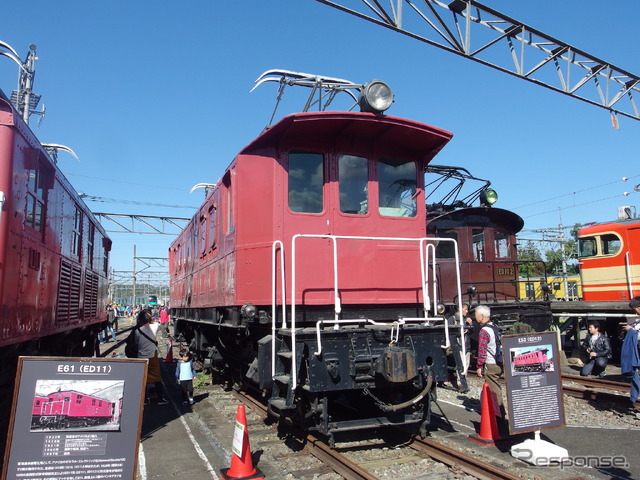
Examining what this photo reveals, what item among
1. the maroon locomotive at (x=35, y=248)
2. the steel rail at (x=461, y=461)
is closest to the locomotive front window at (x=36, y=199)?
the maroon locomotive at (x=35, y=248)

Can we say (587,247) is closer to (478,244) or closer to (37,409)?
(478,244)

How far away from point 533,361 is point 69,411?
4.76 m

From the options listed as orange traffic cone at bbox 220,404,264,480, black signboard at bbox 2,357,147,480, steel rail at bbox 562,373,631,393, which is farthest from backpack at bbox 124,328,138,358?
steel rail at bbox 562,373,631,393

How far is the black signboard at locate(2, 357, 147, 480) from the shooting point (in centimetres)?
367

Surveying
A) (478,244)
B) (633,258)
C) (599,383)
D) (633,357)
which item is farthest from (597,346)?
(633,258)

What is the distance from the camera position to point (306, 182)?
20.8 feet

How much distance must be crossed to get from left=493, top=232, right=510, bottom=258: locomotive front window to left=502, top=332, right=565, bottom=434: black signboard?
8.20 m

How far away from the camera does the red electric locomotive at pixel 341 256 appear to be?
5.48 meters

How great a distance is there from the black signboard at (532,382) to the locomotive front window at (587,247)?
10.6 metres

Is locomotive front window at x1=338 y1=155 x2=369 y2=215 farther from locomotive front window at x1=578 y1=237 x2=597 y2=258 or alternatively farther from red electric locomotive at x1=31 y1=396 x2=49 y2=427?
locomotive front window at x1=578 y1=237 x2=597 y2=258

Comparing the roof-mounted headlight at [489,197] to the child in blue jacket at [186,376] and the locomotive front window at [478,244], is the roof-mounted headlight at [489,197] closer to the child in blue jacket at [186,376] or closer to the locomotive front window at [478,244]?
the locomotive front window at [478,244]

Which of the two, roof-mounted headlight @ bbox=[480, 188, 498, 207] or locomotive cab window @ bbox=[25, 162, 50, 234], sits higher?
roof-mounted headlight @ bbox=[480, 188, 498, 207]

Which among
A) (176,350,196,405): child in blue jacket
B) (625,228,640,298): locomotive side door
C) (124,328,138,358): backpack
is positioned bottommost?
(176,350,196,405): child in blue jacket

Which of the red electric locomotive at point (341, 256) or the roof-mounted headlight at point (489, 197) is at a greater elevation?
the roof-mounted headlight at point (489, 197)
